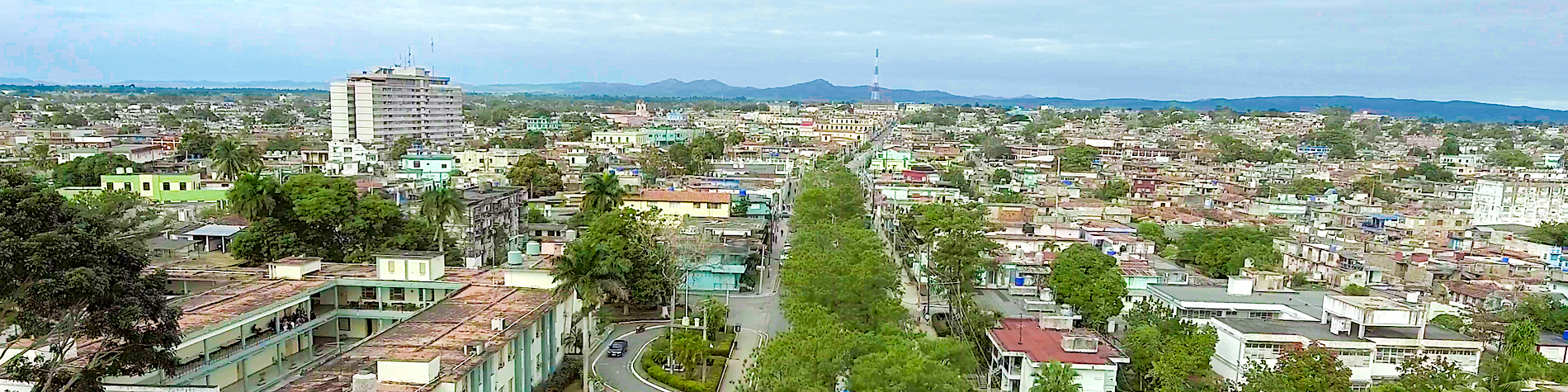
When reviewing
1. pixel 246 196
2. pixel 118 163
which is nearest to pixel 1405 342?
pixel 246 196

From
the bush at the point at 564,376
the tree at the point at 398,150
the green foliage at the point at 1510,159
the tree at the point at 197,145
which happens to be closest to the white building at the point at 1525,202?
the green foliage at the point at 1510,159

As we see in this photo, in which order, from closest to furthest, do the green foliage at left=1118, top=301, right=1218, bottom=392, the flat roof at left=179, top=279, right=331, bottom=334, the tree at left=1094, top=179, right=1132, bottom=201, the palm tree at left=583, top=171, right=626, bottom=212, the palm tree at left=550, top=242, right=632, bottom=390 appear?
the flat roof at left=179, top=279, right=331, bottom=334
the green foliage at left=1118, top=301, right=1218, bottom=392
the palm tree at left=550, top=242, right=632, bottom=390
the palm tree at left=583, top=171, right=626, bottom=212
the tree at left=1094, top=179, right=1132, bottom=201

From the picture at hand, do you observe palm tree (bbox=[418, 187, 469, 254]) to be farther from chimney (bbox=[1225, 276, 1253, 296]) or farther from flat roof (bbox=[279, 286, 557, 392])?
chimney (bbox=[1225, 276, 1253, 296])

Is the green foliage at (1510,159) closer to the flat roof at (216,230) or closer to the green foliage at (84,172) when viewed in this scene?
the flat roof at (216,230)

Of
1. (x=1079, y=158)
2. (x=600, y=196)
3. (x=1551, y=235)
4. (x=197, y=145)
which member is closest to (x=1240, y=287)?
(x=600, y=196)

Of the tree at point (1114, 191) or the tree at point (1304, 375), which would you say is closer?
the tree at point (1304, 375)

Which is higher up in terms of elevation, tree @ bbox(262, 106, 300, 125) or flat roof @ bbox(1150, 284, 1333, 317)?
flat roof @ bbox(1150, 284, 1333, 317)

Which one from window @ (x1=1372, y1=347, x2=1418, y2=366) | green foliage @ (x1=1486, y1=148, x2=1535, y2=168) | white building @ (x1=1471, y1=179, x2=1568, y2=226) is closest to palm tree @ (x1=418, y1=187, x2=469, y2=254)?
window @ (x1=1372, y1=347, x2=1418, y2=366)

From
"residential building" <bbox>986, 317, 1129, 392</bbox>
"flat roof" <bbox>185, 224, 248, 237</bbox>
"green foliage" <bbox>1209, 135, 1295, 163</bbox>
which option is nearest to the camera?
"residential building" <bbox>986, 317, 1129, 392</bbox>
